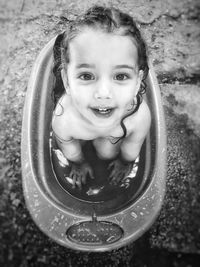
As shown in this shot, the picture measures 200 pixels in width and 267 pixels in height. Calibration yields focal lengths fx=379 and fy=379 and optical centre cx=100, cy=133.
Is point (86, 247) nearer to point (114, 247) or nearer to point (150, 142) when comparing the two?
point (114, 247)

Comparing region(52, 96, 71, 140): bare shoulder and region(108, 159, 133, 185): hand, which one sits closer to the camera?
region(52, 96, 71, 140): bare shoulder

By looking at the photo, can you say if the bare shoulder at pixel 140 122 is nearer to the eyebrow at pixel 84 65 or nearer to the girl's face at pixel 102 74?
the girl's face at pixel 102 74

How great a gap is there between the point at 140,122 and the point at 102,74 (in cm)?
27

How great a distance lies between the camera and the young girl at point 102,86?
1.03 meters

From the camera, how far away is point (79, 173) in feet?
4.45

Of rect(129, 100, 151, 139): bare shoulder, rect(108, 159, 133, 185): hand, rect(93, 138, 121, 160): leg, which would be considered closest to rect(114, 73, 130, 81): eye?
rect(129, 100, 151, 139): bare shoulder

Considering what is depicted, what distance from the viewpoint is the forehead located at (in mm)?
1023

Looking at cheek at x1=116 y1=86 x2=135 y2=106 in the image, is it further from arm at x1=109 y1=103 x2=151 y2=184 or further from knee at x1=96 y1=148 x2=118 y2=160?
knee at x1=96 y1=148 x2=118 y2=160

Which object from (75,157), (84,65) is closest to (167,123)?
(75,157)

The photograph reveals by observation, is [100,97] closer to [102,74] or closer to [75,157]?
[102,74]

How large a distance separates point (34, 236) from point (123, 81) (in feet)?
1.89

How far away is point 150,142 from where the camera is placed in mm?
1348

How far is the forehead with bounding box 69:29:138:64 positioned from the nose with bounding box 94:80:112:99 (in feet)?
0.20

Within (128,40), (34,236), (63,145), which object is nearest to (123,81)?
(128,40)
